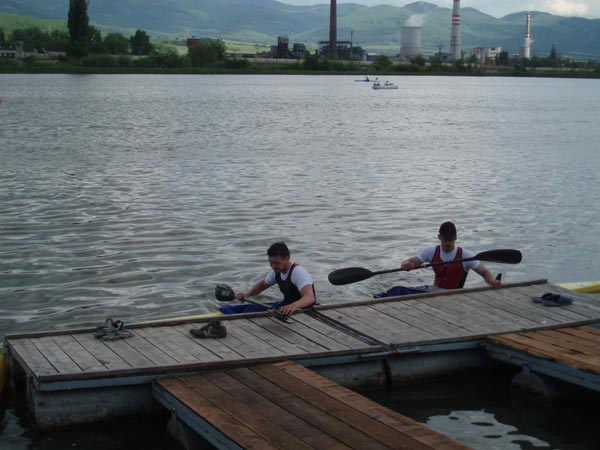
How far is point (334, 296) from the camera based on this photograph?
1410 centimetres

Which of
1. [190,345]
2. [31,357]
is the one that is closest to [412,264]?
[190,345]

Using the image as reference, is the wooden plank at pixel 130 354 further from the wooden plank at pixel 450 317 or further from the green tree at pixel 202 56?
the green tree at pixel 202 56

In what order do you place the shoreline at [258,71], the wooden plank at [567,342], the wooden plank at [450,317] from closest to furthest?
the wooden plank at [567,342]
the wooden plank at [450,317]
the shoreline at [258,71]

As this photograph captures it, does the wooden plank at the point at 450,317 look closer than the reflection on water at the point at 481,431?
No

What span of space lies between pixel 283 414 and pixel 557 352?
130 inches

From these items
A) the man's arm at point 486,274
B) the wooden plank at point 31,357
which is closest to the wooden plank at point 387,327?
the man's arm at point 486,274

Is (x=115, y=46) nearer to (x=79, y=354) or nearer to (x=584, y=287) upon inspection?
(x=584, y=287)

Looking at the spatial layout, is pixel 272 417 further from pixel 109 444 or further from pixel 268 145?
pixel 268 145

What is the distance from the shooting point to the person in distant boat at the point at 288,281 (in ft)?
33.5

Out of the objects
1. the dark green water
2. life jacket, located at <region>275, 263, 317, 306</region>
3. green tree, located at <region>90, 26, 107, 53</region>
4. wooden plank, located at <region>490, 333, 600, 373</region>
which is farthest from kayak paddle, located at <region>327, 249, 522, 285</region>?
green tree, located at <region>90, 26, 107, 53</region>

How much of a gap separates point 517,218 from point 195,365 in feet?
46.6

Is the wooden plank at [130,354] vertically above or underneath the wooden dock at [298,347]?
above

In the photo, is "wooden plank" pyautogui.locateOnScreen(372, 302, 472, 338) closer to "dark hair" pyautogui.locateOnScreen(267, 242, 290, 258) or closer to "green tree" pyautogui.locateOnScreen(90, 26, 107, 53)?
"dark hair" pyautogui.locateOnScreen(267, 242, 290, 258)

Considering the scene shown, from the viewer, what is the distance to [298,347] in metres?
9.26
